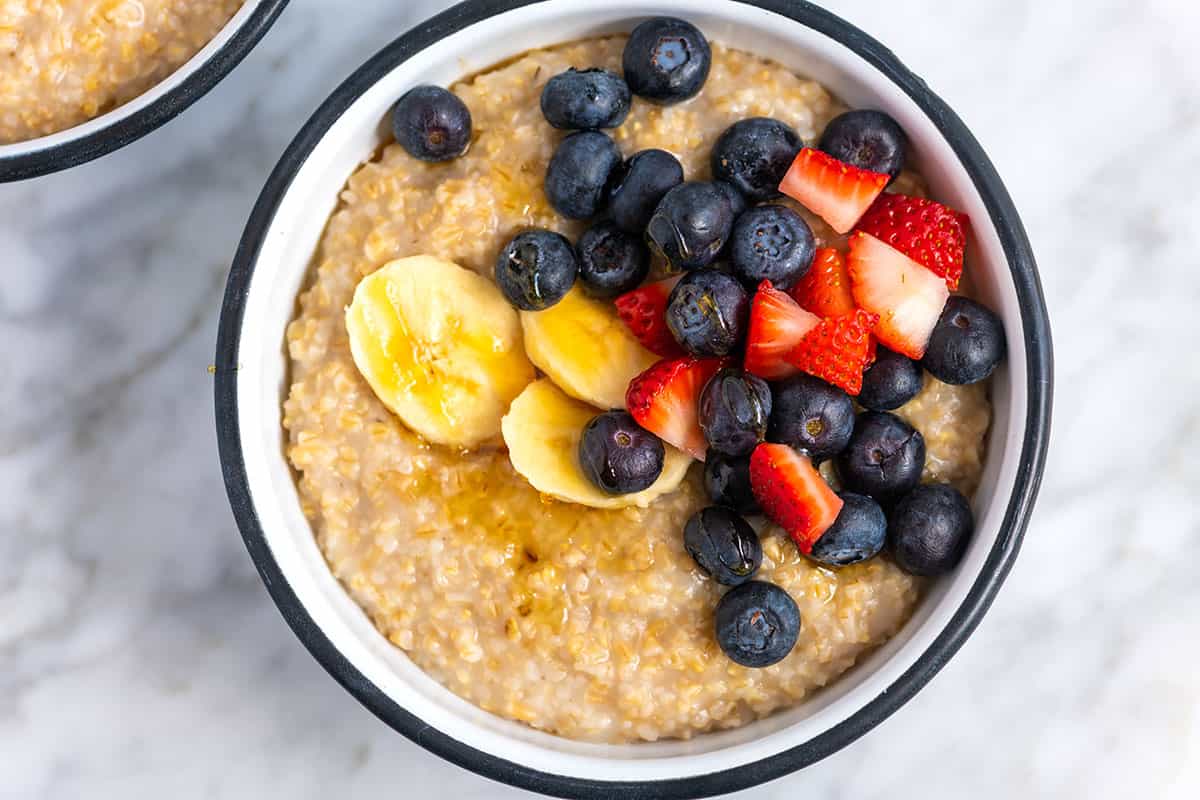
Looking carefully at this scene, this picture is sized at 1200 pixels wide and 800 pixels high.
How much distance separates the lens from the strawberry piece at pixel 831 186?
231 centimetres

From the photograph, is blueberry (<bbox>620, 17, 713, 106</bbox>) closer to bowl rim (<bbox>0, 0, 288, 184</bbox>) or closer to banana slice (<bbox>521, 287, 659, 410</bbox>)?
banana slice (<bbox>521, 287, 659, 410</bbox>)

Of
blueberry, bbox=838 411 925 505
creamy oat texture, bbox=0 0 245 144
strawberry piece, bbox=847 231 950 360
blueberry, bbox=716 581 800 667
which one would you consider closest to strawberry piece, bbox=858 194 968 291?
strawberry piece, bbox=847 231 950 360

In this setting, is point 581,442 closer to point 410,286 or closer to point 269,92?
point 410,286

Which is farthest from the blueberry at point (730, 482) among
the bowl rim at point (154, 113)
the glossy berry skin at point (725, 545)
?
the bowl rim at point (154, 113)

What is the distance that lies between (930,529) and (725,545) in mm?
376

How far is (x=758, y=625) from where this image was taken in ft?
7.40

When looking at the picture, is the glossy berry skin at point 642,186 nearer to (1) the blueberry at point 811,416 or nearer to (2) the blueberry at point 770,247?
(2) the blueberry at point 770,247

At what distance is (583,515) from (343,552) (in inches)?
18.4

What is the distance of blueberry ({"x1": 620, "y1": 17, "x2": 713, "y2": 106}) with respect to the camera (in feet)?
7.61

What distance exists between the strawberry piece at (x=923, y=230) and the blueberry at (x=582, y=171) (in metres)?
0.48

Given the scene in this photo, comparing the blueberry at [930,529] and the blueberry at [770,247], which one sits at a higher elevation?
the blueberry at [770,247]

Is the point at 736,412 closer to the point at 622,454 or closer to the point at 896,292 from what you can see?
the point at 622,454

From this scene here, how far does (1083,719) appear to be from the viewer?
286 centimetres

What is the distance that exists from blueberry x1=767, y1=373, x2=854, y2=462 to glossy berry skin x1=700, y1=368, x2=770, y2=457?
3cm
